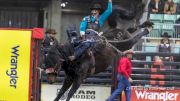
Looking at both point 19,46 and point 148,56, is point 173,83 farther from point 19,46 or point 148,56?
point 19,46

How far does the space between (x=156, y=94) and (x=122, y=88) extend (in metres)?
0.98

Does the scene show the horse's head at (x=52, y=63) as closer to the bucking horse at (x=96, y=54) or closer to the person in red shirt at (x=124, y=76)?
the bucking horse at (x=96, y=54)

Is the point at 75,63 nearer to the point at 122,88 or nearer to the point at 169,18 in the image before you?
the point at 122,88

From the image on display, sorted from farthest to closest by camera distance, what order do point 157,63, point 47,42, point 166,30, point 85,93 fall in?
point 166,30
point 157,63
point 85,93
point 47,42

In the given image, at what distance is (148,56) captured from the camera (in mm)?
13422

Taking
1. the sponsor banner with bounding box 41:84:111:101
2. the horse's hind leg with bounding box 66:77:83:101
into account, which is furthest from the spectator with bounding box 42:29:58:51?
the horse's hind leg with bounding box 66:77:83:101

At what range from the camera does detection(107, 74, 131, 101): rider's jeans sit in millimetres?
12505

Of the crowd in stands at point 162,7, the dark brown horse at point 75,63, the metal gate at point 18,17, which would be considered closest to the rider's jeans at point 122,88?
the dark brown horse at point 75,63

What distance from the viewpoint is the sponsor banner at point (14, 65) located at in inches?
456

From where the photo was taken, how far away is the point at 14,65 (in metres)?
11.7

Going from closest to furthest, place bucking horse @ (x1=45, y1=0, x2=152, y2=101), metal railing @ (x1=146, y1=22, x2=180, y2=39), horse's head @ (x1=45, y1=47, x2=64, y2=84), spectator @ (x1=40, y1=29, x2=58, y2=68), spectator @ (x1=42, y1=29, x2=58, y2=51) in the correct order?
1. horse's head @ (x1=45, y1=47, x2=64, y2=84)
2. bucking horse @ (x1=45, y1=0, x2=152, y2=101)
3. spectator @ (x1=40, y1=29, x2=58, y2=68)
4. spectator @ (x1=42, y1=29, x2=58, y2=51)
5. metal railing @ (x1=146, y1=22, x2=180, y2=39)

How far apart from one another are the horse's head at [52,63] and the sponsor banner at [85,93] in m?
1.93

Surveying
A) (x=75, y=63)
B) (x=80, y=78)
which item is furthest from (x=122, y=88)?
(x=75, y=63)

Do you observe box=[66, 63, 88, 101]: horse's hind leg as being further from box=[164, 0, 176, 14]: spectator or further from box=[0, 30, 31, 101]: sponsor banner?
box=[164, 0, 176, 14]: spectator
